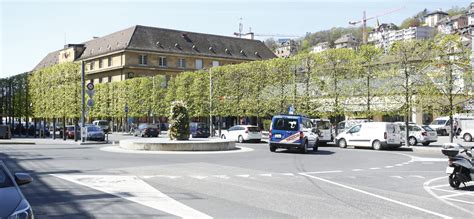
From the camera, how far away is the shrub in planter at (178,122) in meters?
26.8

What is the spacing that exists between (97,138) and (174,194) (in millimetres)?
28784

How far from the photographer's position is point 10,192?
6.39 metres

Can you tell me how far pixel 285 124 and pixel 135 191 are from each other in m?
15.1

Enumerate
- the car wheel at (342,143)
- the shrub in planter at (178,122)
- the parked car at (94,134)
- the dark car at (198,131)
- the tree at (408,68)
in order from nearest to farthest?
the shrub in planter at (178,122)
the tree at (408,68)
the car wheel at (342,143)
the parked car at (94,134)
the dark car at (198,131)

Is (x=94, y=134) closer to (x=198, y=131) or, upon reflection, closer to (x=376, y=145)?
(x=198, y=131)

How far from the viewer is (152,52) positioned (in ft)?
277

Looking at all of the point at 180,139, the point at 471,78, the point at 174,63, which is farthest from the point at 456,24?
the point at 180,139

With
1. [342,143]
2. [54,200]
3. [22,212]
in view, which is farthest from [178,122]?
[22,212]

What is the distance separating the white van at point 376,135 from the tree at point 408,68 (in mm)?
2141

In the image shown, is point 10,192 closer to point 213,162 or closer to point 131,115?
point 213,162

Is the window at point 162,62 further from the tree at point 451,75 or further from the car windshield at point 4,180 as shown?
the car windshield at point 4,180

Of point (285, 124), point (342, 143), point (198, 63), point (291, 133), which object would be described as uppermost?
point (198, 63)

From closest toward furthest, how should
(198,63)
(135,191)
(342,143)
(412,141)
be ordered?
(135,191) → (342,143) → (412,141) → (198,63)

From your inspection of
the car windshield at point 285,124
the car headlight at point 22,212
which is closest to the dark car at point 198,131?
the car windshield at point 285,124
